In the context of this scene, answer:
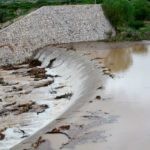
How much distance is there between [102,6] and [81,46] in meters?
7.92

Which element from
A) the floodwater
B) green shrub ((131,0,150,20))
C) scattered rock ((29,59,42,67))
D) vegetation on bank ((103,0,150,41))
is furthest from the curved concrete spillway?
green shrub ((131,0,150,20))

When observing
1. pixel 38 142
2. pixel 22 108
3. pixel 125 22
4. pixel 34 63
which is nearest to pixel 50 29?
pixel 34 63

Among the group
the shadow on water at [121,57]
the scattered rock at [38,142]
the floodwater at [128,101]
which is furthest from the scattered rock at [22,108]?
the shadow on water at [121,57]

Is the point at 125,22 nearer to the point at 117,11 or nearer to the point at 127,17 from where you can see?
the point at 127,17

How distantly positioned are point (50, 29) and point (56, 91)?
556 inches

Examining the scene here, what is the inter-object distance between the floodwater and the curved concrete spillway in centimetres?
113

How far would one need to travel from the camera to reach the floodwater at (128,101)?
14.5 m

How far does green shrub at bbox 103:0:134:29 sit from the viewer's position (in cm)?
4341

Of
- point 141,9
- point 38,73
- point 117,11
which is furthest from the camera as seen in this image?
point 141,9

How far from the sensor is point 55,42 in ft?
127

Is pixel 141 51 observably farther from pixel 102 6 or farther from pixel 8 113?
pixel 8 113

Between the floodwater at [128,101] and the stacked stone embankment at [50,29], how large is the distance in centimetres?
672

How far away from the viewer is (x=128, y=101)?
19.5 metres

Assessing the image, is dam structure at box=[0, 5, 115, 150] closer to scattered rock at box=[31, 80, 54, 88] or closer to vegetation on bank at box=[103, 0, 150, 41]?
scattered rock at box=[31, 80, 54, 88]
